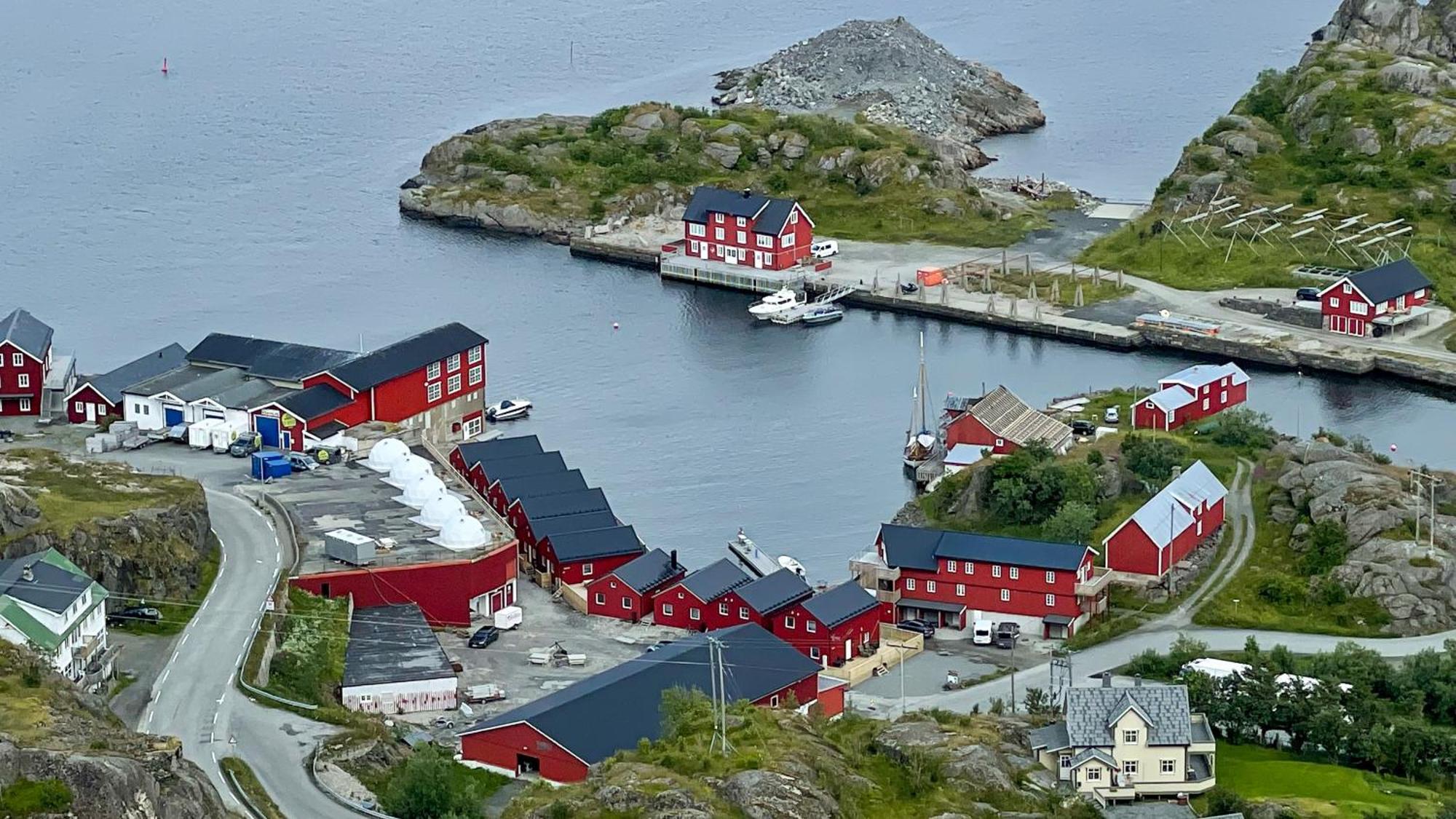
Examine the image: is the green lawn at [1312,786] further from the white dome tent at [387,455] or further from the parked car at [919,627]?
the white dome tent at [387,455]

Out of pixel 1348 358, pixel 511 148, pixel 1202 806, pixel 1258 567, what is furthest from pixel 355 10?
pixel 1202 806

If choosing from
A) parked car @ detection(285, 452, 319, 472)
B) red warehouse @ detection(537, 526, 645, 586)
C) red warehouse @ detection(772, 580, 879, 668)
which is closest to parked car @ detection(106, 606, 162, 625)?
red warehouse @ detection(537, 526, 645, 586)

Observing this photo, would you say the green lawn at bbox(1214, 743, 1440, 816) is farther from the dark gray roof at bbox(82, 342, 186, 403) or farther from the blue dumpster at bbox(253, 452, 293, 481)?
the dark gray roof at bbox(82, 342, 186, 403)

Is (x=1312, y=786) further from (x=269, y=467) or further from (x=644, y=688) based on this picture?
(x=269, y=467)

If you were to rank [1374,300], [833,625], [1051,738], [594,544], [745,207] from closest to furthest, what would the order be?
[1051,738]
[833,625]
[594,544]
[1374,300]
[745,207]

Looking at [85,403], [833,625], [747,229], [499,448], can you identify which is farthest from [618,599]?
[747,229]

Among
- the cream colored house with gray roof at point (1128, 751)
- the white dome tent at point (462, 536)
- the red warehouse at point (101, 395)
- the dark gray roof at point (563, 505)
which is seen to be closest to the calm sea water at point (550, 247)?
the dark gray roof at point (563, 505)
